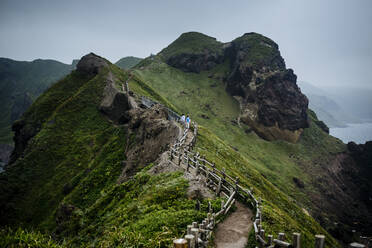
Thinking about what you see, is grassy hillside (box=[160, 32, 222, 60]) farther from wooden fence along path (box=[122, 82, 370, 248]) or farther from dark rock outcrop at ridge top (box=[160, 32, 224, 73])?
wooden fence along path (box=[122, 82, 370, 248])

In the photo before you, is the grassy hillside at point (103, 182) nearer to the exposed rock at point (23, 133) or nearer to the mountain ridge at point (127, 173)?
the mountain ridge at point (127, 173)

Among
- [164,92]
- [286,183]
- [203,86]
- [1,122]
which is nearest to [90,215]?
Answer: [286,183]

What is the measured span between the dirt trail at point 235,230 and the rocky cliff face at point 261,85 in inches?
2771

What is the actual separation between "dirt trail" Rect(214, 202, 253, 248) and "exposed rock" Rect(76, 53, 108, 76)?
171 feet

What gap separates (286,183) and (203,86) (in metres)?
61.5

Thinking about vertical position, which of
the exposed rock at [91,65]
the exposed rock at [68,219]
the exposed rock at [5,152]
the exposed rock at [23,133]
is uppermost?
the exposed rock at [91,65]

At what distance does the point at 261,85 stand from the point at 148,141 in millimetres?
69077

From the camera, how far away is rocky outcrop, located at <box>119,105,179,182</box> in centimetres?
2442

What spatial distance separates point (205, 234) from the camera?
8.10 metres

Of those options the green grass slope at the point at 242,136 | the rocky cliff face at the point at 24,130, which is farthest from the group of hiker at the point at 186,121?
the rocky cliff face at the point at 24,130

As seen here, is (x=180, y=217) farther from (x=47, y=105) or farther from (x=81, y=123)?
(x=47, y=105)

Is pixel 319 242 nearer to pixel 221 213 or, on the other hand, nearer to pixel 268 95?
pixel 221 213

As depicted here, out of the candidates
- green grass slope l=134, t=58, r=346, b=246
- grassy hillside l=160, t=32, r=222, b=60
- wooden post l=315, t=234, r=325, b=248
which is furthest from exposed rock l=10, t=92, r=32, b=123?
wooden post l=315, t=234, r=325, b=248

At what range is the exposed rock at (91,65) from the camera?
2137 inches
